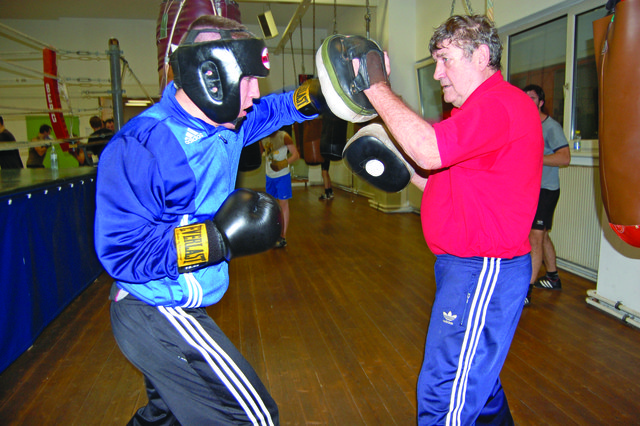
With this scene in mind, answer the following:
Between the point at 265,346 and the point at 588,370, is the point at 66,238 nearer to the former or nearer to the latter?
the point at 265,346

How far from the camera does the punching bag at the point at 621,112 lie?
4.72 feet

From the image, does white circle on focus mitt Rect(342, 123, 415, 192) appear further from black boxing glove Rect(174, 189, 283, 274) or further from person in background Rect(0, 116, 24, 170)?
person in background Rect(0, 116, 24, 170)

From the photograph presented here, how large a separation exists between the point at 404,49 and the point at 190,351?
21.8 ft

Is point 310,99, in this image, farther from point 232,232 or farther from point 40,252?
point 40,252

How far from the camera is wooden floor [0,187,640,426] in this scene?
1.99 meters

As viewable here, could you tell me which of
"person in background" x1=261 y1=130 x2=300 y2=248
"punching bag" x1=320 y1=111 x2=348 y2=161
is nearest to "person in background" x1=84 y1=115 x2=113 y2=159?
"person in background" x1=261 y1=130 x2=300 y2=248

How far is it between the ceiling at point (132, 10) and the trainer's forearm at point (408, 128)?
22.8ft

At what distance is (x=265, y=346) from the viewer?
8.64ft

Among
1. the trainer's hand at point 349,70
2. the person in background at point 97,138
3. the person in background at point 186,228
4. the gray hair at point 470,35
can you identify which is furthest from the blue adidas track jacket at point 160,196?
the person in background at point 97,138

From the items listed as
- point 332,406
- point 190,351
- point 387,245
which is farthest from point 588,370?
point 387,245

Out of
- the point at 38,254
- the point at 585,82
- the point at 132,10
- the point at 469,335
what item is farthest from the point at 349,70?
the point at 132,10

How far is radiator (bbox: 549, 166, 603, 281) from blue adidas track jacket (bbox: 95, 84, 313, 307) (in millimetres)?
3499

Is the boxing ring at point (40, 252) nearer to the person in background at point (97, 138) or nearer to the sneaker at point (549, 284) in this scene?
the person in background at point (97, 138)

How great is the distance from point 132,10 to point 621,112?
9.61 metres
